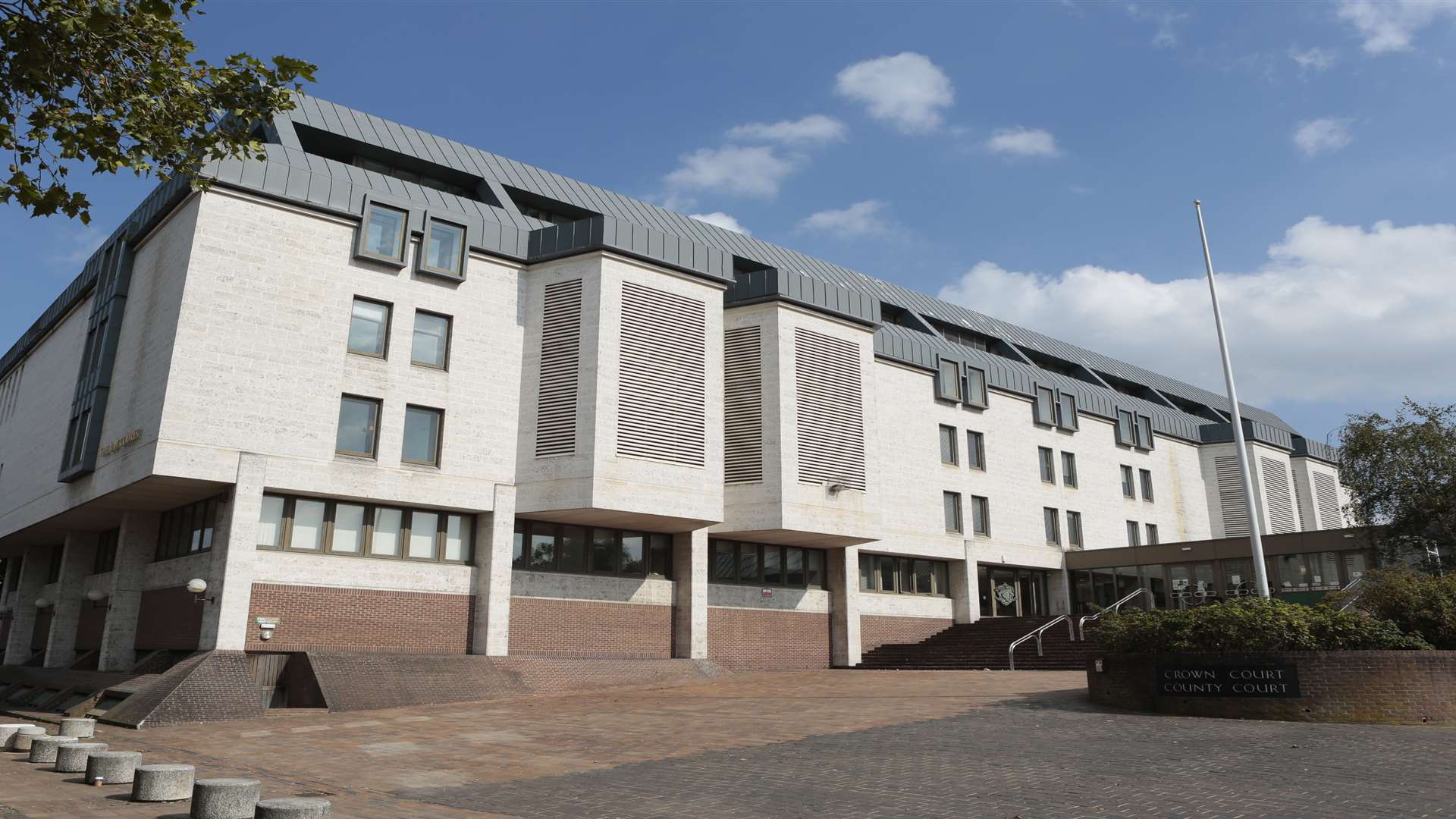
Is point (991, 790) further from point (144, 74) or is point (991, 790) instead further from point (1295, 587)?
point (1295, 587)

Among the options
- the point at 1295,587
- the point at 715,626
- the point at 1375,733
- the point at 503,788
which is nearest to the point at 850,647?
the point at 715,626

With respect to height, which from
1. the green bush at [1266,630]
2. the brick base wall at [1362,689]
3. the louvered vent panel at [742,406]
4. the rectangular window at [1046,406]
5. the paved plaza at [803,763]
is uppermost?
the rectangular window at [1046,406]

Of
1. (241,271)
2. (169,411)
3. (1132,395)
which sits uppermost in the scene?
(1132,395)

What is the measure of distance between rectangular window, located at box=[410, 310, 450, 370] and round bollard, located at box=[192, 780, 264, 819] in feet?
58.2

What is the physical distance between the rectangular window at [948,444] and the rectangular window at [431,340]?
63.8 ft

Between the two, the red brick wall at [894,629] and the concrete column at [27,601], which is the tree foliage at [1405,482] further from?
Result: the concrete column at [27,601]

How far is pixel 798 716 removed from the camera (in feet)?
57.1

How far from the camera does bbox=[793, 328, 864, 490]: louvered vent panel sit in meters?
29.9

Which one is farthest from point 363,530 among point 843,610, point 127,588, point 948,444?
point 948,444

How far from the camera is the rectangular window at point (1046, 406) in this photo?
41.8m

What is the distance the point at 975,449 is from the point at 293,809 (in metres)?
33.9

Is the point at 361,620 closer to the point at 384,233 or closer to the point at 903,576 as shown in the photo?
the point at 384,233

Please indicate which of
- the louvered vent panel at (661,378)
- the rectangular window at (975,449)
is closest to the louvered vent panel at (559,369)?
the louvered vent panel at (661,378)

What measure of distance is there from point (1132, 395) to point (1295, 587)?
21824 millimetres
